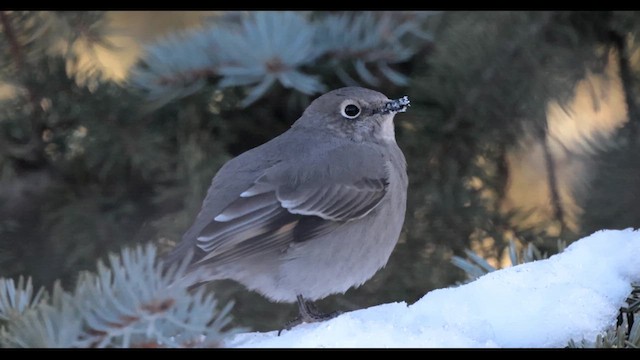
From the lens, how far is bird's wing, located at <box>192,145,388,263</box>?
7.78 ft

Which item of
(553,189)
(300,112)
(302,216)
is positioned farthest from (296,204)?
(553,189)

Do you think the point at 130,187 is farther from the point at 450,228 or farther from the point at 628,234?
the point at 628,234

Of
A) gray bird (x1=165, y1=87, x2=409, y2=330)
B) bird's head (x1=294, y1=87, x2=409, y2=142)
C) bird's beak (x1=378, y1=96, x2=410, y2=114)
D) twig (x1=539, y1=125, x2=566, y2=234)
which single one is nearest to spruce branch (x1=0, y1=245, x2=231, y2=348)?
gray bird (x1=165, y1=87, x2=409, y2=330)

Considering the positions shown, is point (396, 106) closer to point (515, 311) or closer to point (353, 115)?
point (353, 115)

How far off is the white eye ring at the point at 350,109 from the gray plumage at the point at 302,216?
2.0 inches

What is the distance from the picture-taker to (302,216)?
2525 mm

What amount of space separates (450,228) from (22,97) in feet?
4.83

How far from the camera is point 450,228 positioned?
315 cm

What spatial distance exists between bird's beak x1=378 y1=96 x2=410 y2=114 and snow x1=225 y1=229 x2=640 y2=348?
775mm

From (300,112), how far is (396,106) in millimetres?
489

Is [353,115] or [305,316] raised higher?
[353,115]

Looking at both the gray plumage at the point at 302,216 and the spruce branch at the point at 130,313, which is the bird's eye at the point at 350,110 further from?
the spruce branch at the point at 130,313

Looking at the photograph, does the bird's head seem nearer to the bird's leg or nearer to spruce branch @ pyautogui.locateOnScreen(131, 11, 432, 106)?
spruce branch @ pyautogui.locateOnScreen(131, 11, 432, 106)

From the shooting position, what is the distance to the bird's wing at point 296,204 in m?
2.37
